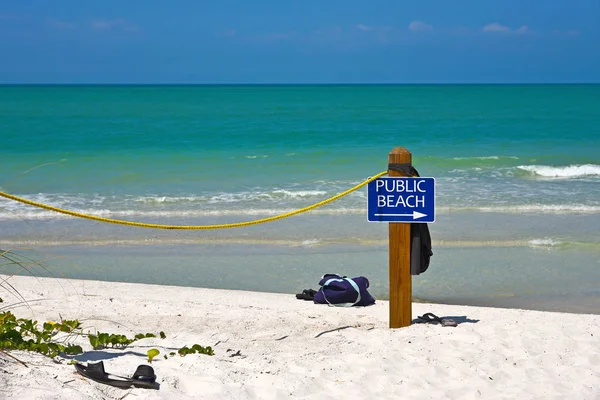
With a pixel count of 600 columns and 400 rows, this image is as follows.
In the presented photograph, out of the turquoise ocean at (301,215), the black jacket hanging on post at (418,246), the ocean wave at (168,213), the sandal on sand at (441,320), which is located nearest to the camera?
the black jacket hanging on post at (418,246)

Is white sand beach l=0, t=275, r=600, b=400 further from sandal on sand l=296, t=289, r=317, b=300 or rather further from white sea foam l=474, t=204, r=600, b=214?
white sea foam l=474, t=204, r=600, b=214

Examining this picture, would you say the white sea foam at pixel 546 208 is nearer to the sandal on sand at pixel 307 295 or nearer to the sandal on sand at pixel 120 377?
the sandal on sand at pixel 307 295

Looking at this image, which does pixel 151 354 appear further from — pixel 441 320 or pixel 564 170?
pixel 564 170

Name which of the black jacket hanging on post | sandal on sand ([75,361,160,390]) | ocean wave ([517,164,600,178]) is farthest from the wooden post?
ocean wave ([517,164,600,178])

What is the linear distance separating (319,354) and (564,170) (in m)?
16.9

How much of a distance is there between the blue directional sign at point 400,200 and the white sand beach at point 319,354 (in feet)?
2.93

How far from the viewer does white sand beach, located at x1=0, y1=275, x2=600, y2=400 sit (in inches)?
168

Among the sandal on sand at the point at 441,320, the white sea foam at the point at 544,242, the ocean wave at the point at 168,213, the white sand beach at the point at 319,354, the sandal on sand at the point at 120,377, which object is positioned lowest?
the white sand beach at the point at 319,354

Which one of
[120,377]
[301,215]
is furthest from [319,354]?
[301,215]

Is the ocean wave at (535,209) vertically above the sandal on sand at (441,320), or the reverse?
the ocean wave at (535,209)

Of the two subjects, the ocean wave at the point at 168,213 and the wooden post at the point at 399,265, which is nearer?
the wooden post at the point at 399,265

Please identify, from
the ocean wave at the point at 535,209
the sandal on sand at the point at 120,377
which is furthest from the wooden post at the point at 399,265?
the ocean wave at the point at 535,209

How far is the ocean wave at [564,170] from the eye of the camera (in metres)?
19.4

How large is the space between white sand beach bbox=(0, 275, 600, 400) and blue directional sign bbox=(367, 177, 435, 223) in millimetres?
894
